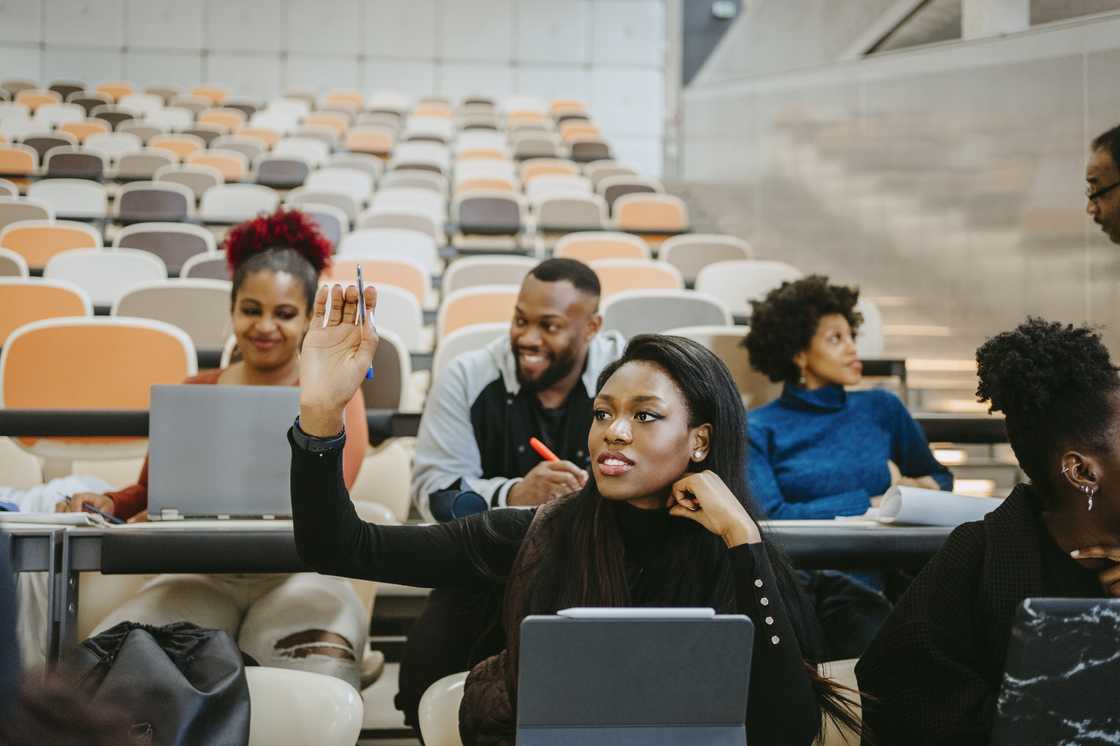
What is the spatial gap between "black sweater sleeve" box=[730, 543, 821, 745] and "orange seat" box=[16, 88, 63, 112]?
11.0 metres

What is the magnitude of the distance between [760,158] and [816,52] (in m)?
0.81

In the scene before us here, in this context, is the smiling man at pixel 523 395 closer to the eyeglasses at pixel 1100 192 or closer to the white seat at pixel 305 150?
the eyeglasses at pixel 1100 192

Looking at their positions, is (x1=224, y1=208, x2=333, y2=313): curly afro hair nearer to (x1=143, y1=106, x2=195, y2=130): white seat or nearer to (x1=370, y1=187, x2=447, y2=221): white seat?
(x1=370, y1=187, x2=447, y2=221): white seat

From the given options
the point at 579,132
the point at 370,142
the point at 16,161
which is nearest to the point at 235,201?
the point at 16,161

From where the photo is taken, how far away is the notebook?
115cm

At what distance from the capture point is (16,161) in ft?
25.6

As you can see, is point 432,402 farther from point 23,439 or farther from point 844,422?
point 23,439

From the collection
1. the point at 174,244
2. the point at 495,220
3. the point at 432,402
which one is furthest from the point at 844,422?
the point at 495,220

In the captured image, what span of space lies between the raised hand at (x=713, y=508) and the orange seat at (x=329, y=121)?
948 cm

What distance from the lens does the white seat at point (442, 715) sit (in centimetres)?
→ 156

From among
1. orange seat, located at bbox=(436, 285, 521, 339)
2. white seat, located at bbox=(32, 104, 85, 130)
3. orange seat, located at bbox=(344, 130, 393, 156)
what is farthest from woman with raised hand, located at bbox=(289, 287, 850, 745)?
white seat, located at bbox=(32, 104, 85, 130)

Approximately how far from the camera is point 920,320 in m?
4.34

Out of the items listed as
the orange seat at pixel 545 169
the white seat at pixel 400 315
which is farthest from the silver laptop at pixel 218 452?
the orange seat at pixel 545 169

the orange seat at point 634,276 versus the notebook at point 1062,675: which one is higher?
the orange seat at point 634,276
